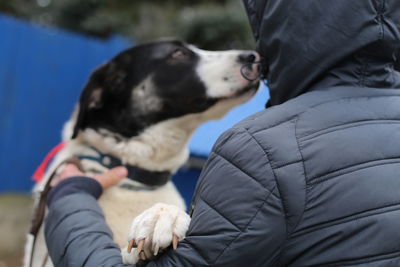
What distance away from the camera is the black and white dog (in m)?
2.15

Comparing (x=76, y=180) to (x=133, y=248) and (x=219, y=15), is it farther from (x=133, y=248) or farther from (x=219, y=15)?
(x=219, y=15)

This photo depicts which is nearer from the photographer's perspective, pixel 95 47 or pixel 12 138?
pixel 12 138

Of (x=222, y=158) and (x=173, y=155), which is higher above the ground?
(x=222, y=158)

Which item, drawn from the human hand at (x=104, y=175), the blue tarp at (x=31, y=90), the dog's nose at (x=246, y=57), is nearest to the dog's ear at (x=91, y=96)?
the human hand at (x=104, y=175)

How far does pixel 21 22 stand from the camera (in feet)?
21.0

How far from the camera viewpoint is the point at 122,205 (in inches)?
82.7

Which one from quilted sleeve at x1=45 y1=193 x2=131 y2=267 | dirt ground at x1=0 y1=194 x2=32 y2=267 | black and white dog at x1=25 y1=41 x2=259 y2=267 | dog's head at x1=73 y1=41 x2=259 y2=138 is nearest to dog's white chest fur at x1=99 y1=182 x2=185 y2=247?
black and white dog at x1=25 y1=41 x2=259 y2=267

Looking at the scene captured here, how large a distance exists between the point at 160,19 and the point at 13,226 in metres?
5.98

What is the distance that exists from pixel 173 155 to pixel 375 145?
56.3 inches

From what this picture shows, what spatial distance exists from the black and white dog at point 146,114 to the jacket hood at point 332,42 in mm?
790

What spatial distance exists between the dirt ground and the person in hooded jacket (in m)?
4.33

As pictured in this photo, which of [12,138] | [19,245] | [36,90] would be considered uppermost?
[36,90]

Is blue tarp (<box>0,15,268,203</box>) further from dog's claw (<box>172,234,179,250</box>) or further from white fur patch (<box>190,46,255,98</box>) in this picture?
dog's claw (<box>172,234,179,250</box>)

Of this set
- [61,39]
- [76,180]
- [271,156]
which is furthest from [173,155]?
[61,39]
